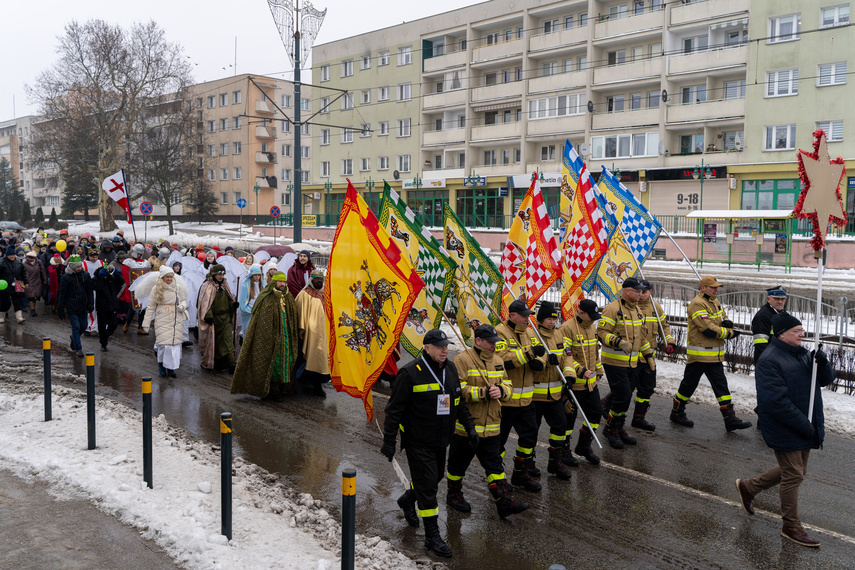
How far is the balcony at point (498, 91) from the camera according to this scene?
47.0 metres

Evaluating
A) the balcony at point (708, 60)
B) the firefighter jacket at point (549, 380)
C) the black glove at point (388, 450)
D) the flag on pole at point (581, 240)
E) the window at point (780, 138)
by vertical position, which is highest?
the balcony at point (708, 60)

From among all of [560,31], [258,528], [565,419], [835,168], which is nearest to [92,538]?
[258,528]

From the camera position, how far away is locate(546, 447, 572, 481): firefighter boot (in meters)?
7.16

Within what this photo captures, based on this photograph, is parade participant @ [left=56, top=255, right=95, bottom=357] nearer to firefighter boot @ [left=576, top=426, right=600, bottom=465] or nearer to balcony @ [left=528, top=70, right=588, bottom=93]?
firefighter boot @ [left=576, top=426, right=600, bottom=465]

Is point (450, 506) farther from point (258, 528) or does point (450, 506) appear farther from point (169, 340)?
point (169, 340)

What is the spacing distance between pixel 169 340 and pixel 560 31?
39.2 meters

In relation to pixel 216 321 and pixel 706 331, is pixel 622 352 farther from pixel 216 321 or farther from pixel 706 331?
pixel 216 321

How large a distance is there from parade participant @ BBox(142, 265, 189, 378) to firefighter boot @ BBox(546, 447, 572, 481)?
6.89 m

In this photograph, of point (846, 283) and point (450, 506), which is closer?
point (450, 506)

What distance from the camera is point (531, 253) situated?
33.2 feet

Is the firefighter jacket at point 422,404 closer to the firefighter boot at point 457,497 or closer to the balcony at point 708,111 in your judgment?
the firefighter boot at point 457,497

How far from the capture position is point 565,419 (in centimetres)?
727

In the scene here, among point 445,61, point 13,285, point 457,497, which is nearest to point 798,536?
point 457,497

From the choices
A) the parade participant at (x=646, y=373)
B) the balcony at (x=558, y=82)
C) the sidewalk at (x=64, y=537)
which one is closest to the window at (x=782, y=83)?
the balcony at (x=558, y=82)
